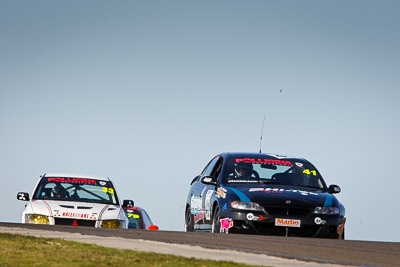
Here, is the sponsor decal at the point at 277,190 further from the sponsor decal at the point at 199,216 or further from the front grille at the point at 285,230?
the sponsor decal at the point at 199,216

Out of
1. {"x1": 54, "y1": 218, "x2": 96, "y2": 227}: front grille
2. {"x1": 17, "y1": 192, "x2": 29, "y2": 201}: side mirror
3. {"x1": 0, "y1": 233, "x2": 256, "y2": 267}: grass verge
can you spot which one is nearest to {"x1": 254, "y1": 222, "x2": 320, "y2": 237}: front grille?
{"x1": 54, "y1": 218, "x2": 96, "y2": 227}: front grille

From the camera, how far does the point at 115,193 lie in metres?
19.6

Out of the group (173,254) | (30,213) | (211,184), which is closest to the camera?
(173,254)

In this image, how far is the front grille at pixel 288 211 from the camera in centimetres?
1537

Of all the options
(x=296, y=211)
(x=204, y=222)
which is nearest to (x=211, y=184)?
(x=204, y=222)

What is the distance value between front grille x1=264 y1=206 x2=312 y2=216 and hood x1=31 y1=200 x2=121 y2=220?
12.5 feet

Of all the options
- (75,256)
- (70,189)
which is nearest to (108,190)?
(70,189)

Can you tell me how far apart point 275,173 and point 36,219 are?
422 centimetres

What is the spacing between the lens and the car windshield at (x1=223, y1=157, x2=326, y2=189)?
1659cm

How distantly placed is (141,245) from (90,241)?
739 millimetres

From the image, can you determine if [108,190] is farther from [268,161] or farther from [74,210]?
[268,161]

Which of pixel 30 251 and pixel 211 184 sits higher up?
pixel 211 184

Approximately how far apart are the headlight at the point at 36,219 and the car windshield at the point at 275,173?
3388 millimetres

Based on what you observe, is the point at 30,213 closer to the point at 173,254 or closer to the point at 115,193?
the point at 115,193
